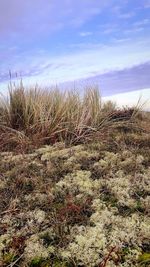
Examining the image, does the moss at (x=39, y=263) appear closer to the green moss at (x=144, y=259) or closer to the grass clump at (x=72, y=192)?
the grass clump at (x=72, y=192)

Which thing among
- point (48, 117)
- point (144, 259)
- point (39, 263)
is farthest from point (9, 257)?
point (48, 117)

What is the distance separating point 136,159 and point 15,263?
2703 mm

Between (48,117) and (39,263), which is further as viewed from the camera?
(48,117)

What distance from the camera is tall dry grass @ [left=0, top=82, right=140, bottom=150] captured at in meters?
6.96

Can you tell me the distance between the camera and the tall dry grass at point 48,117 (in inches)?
274

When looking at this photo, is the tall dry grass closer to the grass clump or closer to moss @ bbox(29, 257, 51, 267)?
the grass clump

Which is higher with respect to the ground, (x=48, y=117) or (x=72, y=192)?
(x=48, y=117)

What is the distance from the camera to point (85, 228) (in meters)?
3.88

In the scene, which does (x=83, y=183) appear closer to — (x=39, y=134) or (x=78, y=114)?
(x=39, y=134)

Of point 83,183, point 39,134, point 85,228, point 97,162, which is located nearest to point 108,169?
point 97,162

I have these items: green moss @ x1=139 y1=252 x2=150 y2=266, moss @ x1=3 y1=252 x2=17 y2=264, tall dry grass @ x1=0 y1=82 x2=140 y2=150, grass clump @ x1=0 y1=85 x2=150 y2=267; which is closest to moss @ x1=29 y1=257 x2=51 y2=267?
grass clump @ x1=0 y1=85 x2=150 y2=267

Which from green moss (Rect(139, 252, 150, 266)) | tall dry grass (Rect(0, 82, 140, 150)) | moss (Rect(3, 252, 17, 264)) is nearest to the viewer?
green moss (Rect(139, 252, 150, 266))

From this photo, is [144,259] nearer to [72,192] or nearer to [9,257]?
[9,257]

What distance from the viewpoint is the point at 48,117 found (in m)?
7.64
